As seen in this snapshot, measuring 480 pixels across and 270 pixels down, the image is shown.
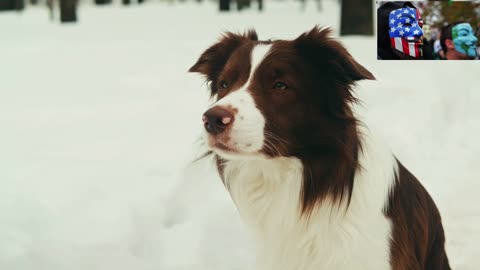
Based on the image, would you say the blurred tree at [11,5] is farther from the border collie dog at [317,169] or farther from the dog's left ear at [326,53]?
the dog's left ear at [326,53]

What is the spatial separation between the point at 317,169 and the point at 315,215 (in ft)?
0.60

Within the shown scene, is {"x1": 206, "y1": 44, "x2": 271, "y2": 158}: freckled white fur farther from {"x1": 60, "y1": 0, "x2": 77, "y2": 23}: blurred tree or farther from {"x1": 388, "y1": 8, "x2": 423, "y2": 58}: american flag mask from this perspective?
{"x1": 60, "y1": 0, "x2": 77, "y2": 23}: blurred tree

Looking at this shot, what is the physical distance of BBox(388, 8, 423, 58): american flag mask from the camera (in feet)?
9.43

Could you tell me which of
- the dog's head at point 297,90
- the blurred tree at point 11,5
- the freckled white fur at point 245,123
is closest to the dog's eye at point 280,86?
the dog's head at point 297,90

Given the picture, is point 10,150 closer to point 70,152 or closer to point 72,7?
point 70,152

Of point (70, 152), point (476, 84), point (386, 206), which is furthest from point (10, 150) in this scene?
point (476, 84)

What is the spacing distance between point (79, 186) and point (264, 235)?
118 cm

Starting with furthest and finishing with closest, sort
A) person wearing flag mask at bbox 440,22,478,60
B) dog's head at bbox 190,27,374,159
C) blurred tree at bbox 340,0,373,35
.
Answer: blurred tree at bbox 340,0,373,35 < person wearing flag mask at bbox 440,22,478,60 < dog's head at bbox 190,27,374,159

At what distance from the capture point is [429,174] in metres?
3.35

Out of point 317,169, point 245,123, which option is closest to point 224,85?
point 245,123

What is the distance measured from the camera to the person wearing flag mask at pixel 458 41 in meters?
3.01

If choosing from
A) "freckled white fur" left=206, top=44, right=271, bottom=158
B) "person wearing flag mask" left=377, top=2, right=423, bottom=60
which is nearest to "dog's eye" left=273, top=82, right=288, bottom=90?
"freckled white fur" left=206, top=44, right=271, bottom=158

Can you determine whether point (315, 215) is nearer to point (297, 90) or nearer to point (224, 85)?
point (297, 90)

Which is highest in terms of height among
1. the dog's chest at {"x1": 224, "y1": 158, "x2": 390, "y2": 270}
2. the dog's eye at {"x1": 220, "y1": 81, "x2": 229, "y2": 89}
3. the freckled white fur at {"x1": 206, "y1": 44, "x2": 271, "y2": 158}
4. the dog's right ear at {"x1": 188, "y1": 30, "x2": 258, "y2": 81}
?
the dog's right ear at {"x1": 188, "y1": 30, "x2": 258, "y2": 81}
